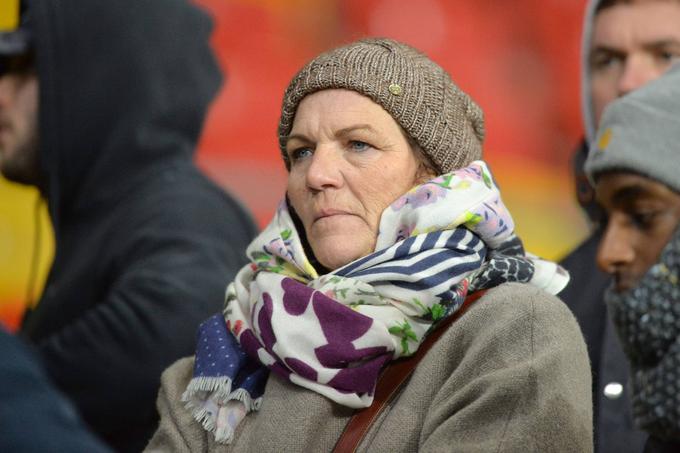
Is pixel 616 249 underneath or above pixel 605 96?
above

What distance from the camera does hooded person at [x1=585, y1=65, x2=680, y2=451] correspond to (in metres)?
1.93

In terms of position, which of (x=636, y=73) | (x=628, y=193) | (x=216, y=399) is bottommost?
(x=216, y=399)

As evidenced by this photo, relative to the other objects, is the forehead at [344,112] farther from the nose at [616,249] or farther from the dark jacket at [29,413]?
the dark jacket at [29,413]

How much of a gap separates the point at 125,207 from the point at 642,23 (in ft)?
5.19

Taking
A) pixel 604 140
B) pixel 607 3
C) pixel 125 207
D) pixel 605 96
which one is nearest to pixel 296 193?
pixel 604 140

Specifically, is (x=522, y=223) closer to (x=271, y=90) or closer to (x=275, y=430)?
(x=271, y=90)

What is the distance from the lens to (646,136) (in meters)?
2.09

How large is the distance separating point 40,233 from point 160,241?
37 cm

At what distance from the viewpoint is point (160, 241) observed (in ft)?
10.4

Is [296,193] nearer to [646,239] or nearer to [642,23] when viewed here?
[646,239]

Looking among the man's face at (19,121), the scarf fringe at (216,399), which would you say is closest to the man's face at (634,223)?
the scarf fringe at (216,399)

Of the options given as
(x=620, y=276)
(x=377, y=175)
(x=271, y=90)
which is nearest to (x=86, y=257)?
(x=271, y=90)

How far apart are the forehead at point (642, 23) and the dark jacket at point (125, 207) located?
121cm

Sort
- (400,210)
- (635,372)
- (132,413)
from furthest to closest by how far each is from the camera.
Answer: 1. (132,413)
2. (400,210)
3. (635,372)
